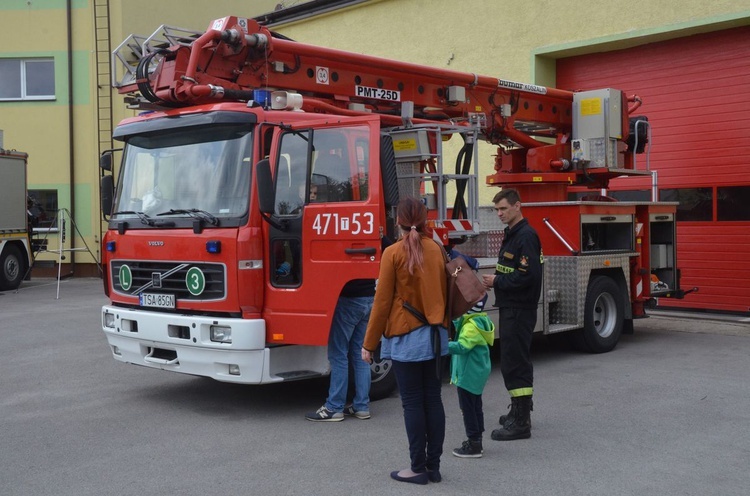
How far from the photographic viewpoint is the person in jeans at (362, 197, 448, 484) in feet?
17.8

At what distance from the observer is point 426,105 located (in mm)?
9609

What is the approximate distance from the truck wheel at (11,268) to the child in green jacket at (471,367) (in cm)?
1572

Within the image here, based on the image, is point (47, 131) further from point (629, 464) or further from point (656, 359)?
point (629, 464)

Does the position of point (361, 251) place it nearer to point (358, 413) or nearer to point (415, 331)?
point (358, 413)

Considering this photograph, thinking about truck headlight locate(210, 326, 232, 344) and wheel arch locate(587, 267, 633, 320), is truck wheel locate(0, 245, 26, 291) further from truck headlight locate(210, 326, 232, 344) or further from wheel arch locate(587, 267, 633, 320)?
wheel arch locate(587, 267, 633, 320)

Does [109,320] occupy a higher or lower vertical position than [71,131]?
lower

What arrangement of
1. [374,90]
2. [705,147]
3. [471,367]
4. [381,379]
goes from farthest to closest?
1. [705,147]
2. [374,90]
3. [381,379]
4. [471,367]

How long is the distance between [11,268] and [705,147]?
48.5ft

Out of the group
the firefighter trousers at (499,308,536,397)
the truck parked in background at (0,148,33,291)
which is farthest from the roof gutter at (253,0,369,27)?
the firefighter trousers at (499,308,536,397)

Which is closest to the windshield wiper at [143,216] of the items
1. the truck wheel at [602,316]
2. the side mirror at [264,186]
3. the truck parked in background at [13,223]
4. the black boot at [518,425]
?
the side mirror at [264,186]

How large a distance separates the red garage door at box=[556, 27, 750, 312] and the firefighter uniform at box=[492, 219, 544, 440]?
801 centimetres

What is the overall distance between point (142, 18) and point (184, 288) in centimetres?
1775

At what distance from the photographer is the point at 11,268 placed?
1938 cm

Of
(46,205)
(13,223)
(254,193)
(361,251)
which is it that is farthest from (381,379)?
(46,205)
